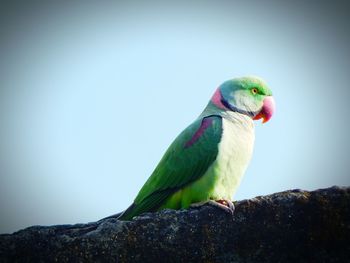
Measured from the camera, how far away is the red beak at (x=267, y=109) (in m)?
5.50

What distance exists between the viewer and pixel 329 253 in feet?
8.16

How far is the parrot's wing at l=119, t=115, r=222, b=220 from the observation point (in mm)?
4215

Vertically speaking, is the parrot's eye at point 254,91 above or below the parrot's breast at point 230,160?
above

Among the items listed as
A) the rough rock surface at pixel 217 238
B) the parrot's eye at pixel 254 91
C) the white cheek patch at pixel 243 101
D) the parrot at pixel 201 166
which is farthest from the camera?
the parrot's eye at pixel 254 91

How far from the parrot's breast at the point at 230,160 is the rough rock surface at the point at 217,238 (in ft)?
4.63

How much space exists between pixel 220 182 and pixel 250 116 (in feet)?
4.79

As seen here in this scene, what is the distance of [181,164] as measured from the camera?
4.40 m

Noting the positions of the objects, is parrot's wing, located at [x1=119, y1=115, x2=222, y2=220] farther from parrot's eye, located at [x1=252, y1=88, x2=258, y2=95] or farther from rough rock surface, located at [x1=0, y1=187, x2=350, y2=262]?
rough rock surface, located at [x1=0, y1=187, x2=350, y2=262]

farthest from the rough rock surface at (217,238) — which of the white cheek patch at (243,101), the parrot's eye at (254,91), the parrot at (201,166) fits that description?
the parrot's eye at (254,91)

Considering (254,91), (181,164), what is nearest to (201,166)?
(181,164)

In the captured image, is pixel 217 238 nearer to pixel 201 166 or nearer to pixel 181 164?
pixel 201 166

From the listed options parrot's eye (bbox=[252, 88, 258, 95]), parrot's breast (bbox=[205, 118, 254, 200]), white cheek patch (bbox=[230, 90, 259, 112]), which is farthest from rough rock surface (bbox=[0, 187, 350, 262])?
parrot's eye (bbox=[252, 88, 258, 95])

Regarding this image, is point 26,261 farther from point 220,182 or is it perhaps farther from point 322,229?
point 220,182

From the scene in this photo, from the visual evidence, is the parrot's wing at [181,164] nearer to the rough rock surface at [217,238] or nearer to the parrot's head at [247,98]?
the parrot's head at [247,98]
